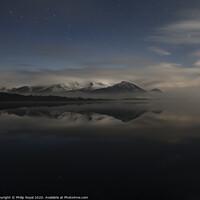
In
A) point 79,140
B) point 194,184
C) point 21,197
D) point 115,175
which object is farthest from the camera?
point 79,140

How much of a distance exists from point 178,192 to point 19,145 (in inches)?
529

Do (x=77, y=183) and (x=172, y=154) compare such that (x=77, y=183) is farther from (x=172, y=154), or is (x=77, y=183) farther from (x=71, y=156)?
(x=172, y=154)

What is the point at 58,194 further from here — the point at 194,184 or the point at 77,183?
the point at 194,184

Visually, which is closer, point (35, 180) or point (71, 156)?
point (35, 180)

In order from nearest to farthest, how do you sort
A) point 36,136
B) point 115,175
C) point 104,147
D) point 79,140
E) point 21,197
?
1. point 21,197
2. point 115,175
3. point 104,147
4. point 79,140
5. point 36,136

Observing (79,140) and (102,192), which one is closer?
(102,192)

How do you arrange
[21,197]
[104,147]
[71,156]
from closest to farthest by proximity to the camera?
1. [21,197]
2. [71,156]
3. [104,147]

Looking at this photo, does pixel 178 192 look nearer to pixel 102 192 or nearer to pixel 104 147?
pixel 102 192

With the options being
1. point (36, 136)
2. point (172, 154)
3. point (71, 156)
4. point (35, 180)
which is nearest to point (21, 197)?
point (35, 180)

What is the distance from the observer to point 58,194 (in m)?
7.72

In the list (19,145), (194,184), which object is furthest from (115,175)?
(19,145)

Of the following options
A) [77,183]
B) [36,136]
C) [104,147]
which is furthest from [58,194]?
[36,136]

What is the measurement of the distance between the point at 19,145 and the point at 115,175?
1032 centimetres

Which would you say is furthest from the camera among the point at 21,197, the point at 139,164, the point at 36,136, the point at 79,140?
the point at 36,136
